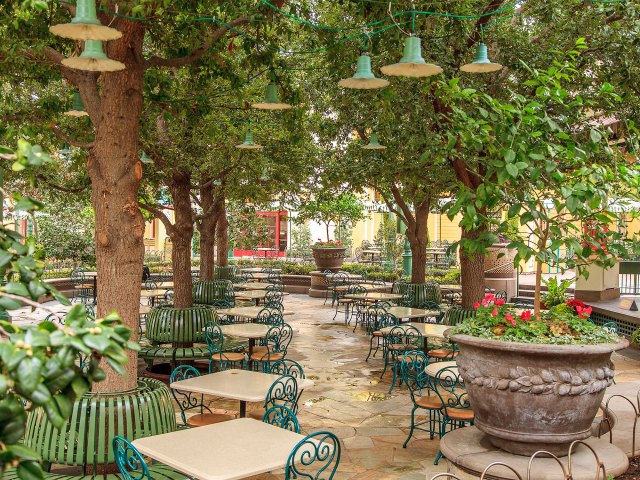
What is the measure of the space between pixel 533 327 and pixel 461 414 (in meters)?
1.95

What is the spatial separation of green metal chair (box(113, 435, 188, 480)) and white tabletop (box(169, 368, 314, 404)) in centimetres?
100

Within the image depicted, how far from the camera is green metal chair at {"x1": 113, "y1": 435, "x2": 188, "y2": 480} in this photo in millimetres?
3914

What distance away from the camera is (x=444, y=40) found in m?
8.42

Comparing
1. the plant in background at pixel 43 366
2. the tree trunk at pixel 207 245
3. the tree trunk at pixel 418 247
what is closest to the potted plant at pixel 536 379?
the plant in background at pixel 43 366

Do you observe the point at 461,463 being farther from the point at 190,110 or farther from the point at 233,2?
the point at 190,110

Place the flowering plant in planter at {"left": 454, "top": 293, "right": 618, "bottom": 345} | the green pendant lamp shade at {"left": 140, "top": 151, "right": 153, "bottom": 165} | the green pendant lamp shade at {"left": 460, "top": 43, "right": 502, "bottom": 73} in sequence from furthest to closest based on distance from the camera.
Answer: the green pendant lamp shade at {"left": 140, "top": 151, "right": 153, "bottom": 165} → the green pendant lamp shade at {"left": 460, "top": 43, "right": 502, "bottom": 73} → the flowering plant in planter at {"left": 454, "top": 293, "right": 618, "bottom": 345}

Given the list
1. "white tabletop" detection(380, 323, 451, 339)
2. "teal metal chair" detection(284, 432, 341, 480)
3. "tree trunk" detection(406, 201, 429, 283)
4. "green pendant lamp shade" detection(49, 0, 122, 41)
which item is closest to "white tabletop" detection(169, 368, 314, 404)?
"teal metal chair" detection(284, 432, 341, 480)

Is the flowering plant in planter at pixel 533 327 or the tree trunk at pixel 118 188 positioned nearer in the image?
the flowering plant in planter at pixel 533 327

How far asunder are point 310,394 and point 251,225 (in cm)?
1243

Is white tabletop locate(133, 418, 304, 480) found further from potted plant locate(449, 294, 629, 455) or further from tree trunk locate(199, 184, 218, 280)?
tree trunk locate(199, 184, 218, 280)

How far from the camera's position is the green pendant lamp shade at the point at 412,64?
5148mm

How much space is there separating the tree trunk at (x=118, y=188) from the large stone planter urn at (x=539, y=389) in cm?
255

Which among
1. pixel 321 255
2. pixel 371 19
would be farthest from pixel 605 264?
pixel 321 255

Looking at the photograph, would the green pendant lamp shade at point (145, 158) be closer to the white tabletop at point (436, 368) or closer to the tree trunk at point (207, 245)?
the tree trunk at point (207, 245)
